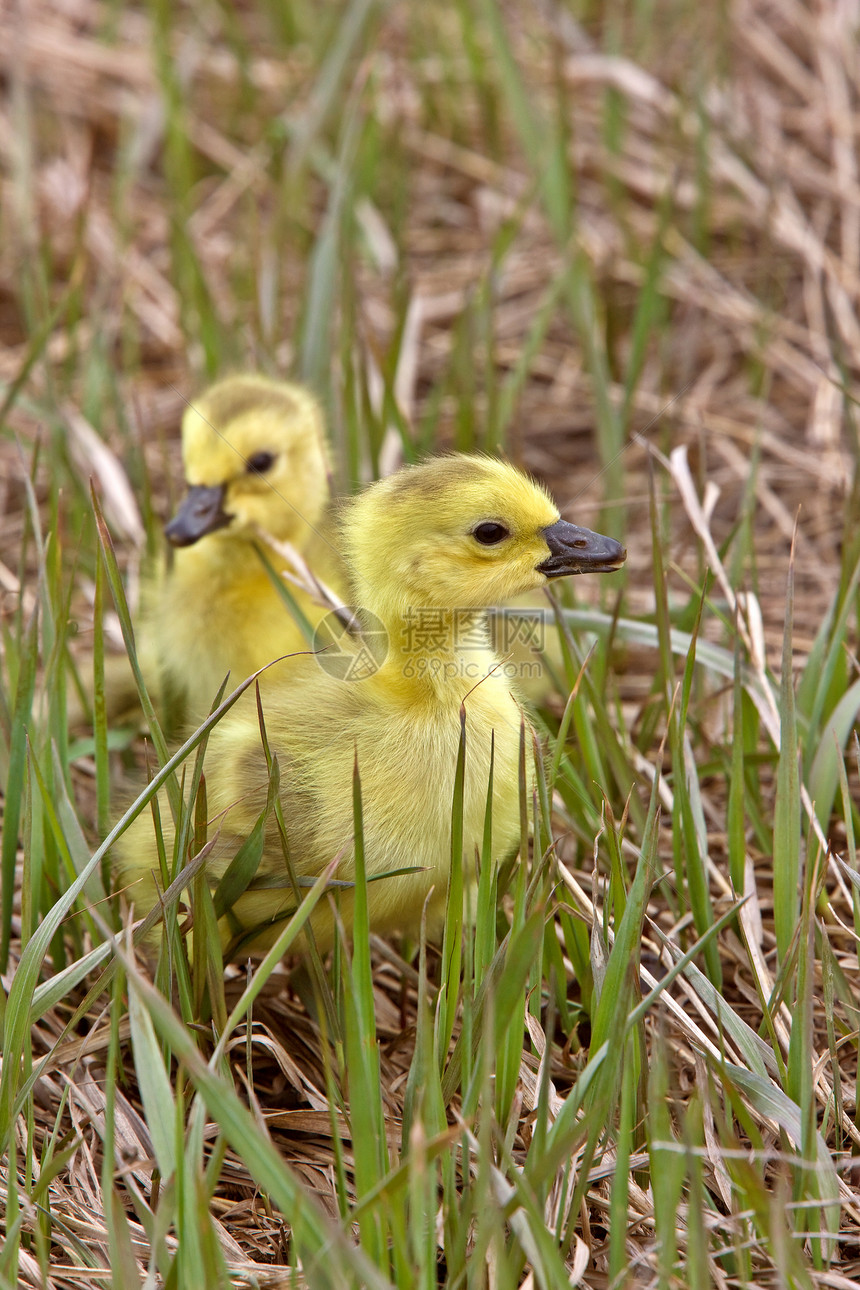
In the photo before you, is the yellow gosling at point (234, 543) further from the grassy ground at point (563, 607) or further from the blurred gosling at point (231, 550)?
the grassy ground at point (563, 607)

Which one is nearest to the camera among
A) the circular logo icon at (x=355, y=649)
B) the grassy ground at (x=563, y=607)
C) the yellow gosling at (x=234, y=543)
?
the grassy ground at (x=563, y=607)

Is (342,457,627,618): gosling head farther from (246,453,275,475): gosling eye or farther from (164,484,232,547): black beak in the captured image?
(246,453,275,475): gosling eye

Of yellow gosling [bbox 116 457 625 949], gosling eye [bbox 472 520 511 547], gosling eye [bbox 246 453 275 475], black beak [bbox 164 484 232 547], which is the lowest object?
yellow gosling [bbox 116 457 625 949]

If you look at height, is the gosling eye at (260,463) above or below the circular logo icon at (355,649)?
above

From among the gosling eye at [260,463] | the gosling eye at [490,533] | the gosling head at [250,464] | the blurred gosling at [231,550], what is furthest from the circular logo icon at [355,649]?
the gosling eye at [260,463]

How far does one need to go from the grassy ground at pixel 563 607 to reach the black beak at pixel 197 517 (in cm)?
21

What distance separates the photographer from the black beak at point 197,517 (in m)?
2.70

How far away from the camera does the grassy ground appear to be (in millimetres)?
1560

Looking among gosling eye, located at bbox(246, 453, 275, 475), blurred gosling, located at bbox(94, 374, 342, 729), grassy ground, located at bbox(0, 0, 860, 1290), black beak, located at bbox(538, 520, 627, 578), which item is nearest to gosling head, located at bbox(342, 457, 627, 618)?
black beak, located at bbox(538, 520, 627, 578)

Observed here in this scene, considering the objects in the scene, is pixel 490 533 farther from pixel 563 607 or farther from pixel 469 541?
pixel 563 607

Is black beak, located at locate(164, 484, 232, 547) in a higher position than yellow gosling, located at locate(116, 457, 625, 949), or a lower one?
higher

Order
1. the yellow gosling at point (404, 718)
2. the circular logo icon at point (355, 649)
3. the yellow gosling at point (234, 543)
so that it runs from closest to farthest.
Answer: the yellow gosling at point (404, 718) → the circular logo icon at point (355, 649) → the yellow gosling at point (234, 543)

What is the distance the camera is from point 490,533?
2121 millimetres

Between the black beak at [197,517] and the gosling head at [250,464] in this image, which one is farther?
the gosling head at [250,464]
